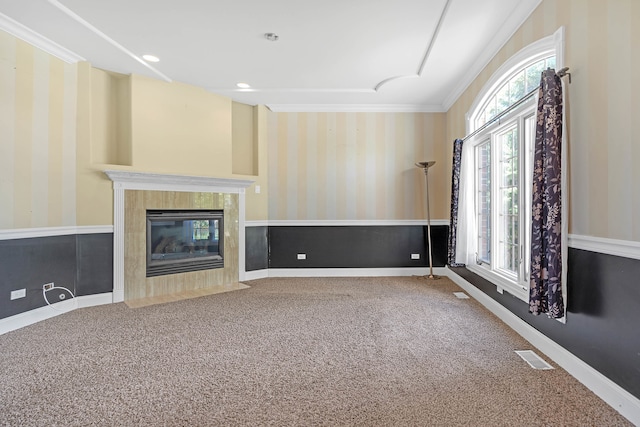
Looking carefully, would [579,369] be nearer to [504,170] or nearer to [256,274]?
[504,170]

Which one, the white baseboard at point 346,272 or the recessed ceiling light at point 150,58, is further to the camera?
the white baseboard at point 346,272

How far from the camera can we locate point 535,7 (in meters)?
2.41

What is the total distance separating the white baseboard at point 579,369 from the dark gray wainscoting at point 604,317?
3cm

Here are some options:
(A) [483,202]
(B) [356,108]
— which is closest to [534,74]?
(A) [483,202]

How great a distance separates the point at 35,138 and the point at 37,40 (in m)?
0.93

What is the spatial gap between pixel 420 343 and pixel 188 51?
143 inches

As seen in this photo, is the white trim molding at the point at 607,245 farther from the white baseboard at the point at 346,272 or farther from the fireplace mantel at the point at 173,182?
the fireplace mantel at the point at 173,182

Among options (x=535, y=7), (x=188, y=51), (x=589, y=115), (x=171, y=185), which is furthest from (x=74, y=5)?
(x=589, y=115)

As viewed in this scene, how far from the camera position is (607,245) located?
5.73 ft

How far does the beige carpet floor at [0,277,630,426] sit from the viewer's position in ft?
5.35

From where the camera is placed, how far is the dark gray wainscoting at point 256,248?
15.6 ft

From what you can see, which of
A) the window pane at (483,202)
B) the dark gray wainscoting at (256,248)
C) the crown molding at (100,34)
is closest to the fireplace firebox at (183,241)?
the dark gray wainscoting at (256,248)

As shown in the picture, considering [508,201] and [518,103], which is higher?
[518,103]

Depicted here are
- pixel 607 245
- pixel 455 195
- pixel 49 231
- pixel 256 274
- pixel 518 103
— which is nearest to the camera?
pixel 607 245
